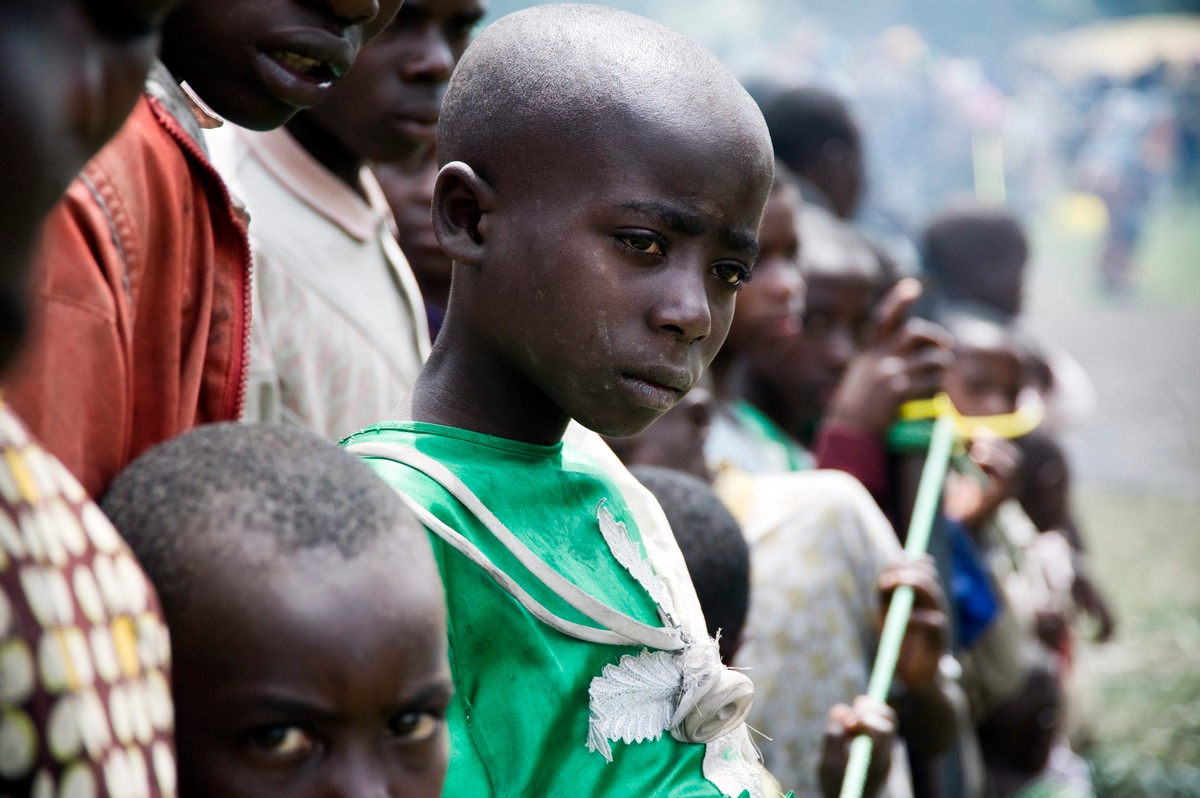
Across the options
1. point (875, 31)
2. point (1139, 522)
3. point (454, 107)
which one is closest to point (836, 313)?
point (454, 107)

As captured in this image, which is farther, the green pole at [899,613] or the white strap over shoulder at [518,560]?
the green pole at [899,613]

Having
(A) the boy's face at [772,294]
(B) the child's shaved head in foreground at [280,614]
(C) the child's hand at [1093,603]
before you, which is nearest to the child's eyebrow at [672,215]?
(B) the child's shaved head in foreground at [280,614]

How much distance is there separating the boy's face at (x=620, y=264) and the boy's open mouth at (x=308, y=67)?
0.29 m

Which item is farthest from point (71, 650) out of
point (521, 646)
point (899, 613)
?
point (899, 613)

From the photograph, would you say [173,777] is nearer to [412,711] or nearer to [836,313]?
[412,711]

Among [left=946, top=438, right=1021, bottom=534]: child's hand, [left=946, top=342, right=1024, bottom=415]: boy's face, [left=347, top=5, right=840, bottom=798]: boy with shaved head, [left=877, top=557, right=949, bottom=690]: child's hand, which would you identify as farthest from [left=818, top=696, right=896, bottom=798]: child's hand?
[left=946, top=342, right=1024, bottom=415]: boy's face

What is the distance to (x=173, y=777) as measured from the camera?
957 millimetres

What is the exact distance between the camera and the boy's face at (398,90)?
2.41 metres

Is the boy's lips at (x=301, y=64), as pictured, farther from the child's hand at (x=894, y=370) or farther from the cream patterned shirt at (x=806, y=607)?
the child's hand at (x=894, y=370)

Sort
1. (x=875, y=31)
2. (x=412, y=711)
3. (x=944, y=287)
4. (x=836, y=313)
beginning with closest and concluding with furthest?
(x=412, y=711) < (x=836, y=313) < (x=944, y=287) < (x=875, y=31)

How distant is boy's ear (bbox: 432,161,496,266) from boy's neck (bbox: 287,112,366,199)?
826 millimetres

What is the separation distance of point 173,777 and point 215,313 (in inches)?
30.8

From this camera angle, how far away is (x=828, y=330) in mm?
4211

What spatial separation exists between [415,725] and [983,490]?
3165mm
